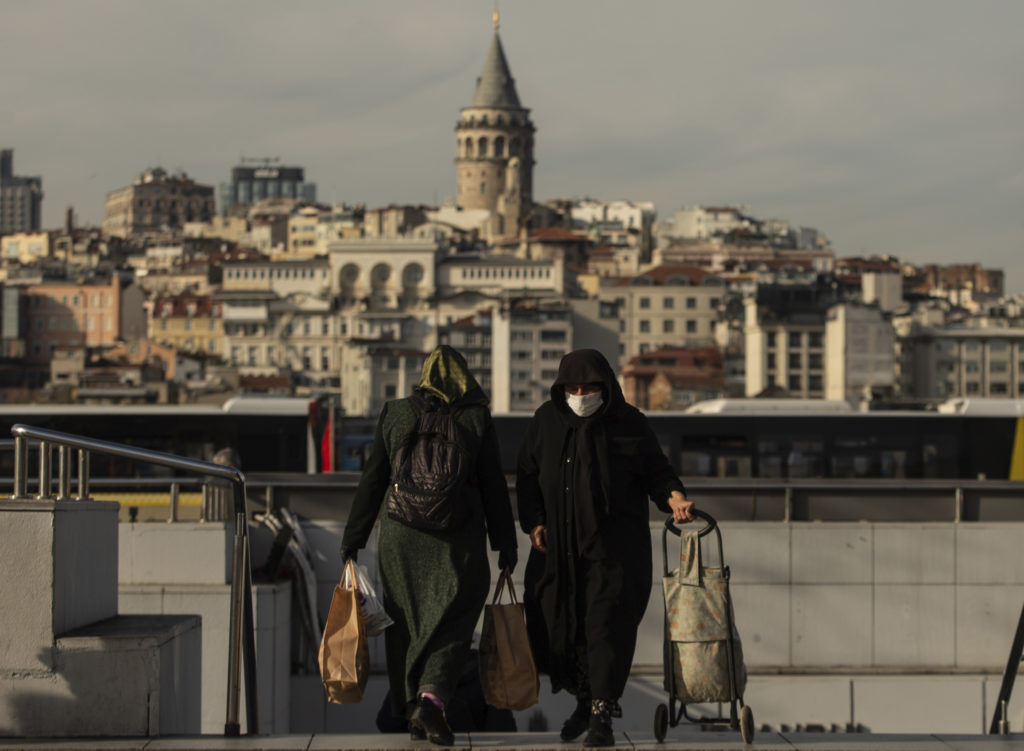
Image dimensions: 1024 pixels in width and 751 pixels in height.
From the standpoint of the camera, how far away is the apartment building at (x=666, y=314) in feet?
405

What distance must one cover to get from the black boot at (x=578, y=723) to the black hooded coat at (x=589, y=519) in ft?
0.28

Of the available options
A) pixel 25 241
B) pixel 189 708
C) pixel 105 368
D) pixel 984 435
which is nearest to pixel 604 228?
pixel 25 241

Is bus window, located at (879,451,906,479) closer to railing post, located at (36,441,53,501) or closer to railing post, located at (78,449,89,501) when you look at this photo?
railing post, located at (78,449,89,501)

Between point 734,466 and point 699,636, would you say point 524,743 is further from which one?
point 734,466

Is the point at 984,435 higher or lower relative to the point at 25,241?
lower

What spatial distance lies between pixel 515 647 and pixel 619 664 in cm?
38

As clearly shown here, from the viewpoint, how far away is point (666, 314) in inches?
4872

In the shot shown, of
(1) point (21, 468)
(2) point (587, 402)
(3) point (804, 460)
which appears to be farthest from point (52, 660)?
(3) point (804, 460)

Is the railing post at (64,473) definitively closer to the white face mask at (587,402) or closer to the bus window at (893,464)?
the white face mask at (587,402)

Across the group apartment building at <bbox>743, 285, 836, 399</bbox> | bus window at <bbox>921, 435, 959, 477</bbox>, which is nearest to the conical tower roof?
apartment building at <bbox>743, 285, 836, 399</bbox>

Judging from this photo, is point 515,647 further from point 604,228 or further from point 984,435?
point 604,228

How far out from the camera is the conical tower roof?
18538 centimetres

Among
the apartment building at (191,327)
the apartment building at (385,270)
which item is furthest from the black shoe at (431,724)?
the apartment building at (385,270)

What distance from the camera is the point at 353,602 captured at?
5.61m
